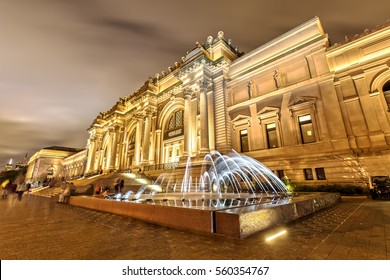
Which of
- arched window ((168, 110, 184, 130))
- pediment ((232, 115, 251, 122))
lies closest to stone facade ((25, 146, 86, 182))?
arched window ((168, 110, 184, 130))

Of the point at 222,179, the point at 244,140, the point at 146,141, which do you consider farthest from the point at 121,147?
the point at 244,140

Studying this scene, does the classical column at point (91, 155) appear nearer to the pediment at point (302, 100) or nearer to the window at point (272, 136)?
the window at point (272, 136)

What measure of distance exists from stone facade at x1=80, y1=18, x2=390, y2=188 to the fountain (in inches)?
69.4

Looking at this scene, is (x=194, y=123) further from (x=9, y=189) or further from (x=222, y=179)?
(x=9, y=189)

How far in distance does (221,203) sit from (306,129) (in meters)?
12.6

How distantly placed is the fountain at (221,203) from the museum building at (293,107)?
1655 mm

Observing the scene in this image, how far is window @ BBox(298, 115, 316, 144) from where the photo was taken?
14883 mm

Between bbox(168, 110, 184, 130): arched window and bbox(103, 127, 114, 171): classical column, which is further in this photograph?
bbox(103, 127, 114, 171): classical column

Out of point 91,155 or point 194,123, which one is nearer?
point 194,123

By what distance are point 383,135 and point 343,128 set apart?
213 centimetres

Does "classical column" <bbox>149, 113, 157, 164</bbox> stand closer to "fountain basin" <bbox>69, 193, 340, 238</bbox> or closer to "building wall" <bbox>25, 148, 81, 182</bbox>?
"fountain basin" <bbox>69, 193, 340, 238</bbox>

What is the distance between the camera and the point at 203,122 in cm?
1986

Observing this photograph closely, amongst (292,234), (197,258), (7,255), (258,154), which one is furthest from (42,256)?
(258,154)

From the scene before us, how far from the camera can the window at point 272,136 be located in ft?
55.2
